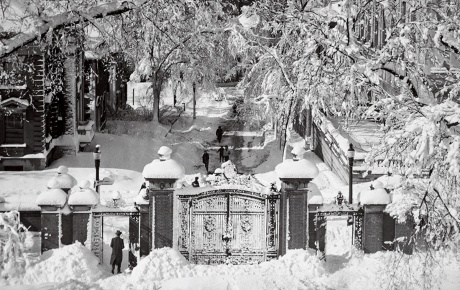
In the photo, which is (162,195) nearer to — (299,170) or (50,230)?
(50,230)

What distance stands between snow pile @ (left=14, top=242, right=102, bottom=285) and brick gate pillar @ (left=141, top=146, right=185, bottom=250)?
155 cm

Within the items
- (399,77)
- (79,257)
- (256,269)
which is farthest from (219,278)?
(399,77)

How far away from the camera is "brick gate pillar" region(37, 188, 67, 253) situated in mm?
17656

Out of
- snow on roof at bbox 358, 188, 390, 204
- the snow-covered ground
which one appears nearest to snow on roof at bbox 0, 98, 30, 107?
the snow-covered ground

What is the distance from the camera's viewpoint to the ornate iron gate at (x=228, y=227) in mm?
17891

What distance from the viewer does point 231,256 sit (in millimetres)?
18156

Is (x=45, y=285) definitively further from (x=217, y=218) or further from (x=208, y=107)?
(x=208, y=107)

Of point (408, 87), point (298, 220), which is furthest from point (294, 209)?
point (408, 87)

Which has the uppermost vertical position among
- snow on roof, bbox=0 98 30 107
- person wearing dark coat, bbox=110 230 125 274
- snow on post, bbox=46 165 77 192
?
snow on roof, bbox=0 98 30 107

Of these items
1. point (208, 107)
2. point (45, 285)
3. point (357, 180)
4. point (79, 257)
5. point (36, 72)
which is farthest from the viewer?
point (208, 107)

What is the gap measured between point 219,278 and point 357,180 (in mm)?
14350

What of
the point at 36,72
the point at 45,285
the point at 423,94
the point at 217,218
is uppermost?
the point at 36,72

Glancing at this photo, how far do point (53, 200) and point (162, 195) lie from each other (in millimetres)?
2638

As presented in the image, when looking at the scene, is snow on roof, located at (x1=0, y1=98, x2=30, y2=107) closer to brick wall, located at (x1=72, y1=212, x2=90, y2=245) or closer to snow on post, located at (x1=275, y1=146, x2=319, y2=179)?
brick wall, located at (x1=72, y1=212, x2=90, y2=245)
